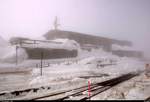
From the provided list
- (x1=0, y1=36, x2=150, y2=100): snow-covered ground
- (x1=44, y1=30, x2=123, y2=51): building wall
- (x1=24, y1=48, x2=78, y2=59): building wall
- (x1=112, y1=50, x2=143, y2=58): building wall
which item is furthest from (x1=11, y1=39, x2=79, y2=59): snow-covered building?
(x1=112, y1=50, x2=143, y2=58): building wall

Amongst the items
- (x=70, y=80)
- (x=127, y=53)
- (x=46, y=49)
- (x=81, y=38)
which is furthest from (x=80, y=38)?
(x=70, y=80)

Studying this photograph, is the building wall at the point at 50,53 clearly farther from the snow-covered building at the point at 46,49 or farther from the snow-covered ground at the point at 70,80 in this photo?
the snow-covered ground at the point at 70,80

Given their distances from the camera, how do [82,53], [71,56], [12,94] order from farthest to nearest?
[82,53] → [71,56] → [12,94]

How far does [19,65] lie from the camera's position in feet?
74.9

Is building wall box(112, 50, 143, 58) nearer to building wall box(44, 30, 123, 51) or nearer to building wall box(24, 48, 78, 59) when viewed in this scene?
building wall box(44, 30, 123, 51)

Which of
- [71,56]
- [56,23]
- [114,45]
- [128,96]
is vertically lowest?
[128,96]

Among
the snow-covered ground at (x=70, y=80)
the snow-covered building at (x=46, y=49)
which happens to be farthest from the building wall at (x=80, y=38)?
the snow-covered ground at (x=70, y=80)

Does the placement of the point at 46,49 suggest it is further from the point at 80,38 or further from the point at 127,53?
the point at 127,53

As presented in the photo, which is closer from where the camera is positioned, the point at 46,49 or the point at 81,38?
the point at 46,49

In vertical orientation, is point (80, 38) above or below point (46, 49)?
above

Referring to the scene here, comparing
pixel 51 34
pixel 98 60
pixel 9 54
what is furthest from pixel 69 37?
pixel 9 54

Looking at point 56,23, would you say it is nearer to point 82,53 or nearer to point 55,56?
point 82,53

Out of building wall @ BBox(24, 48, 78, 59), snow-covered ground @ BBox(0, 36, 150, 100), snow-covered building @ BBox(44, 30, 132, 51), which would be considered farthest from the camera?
snow-covered building @ BBox(44, 30, 132, 51)

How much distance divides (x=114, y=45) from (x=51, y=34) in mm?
23986
